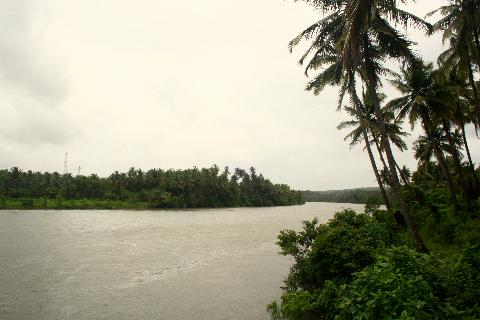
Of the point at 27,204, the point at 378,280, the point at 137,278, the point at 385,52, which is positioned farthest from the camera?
the point at 27,204

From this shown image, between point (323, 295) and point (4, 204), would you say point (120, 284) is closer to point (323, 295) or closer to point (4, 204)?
point (323, 295)

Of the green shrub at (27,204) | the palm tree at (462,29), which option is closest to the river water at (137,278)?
the palm tree at (462,29)

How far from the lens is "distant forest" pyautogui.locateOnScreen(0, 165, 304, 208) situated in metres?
107

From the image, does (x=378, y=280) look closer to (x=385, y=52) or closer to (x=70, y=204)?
(x=385, y=52)

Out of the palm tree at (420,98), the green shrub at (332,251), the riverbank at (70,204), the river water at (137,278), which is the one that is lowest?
the river water at (137,278)

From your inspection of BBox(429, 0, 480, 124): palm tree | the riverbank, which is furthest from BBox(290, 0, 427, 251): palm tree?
the riverbank

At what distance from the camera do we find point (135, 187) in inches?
4628

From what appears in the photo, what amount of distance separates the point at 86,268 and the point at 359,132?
24.2 m

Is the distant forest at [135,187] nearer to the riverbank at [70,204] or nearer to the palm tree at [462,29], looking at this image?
the riverbank at [70,204]

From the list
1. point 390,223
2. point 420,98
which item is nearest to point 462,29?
point 420,98

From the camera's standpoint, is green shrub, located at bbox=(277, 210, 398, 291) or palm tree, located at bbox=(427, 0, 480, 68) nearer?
green shrub, located at bbox=(277, 210, 398, 291)

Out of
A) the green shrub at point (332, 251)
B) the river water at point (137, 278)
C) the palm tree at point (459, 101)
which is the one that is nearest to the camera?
the green shrub at point (332, 251)

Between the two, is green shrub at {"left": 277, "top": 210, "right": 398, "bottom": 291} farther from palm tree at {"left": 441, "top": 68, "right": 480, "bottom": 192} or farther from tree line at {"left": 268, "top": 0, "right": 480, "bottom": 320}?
palm tree at {"left": 441, "top": 68, "right": 480, "bottom": 192}

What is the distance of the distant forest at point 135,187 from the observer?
351 ft
